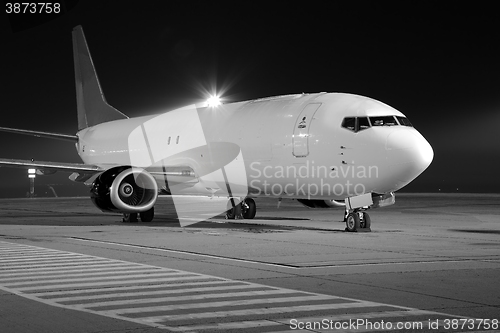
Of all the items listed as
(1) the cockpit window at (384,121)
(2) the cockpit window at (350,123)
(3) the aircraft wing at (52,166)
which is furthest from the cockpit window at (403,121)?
(3) the aircraft wing at (52,166)

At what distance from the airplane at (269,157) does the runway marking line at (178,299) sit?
25.1ft

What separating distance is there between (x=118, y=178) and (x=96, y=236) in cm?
335

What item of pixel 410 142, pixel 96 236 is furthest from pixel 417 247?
pixel 96 236

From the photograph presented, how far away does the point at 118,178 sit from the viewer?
19.5 m

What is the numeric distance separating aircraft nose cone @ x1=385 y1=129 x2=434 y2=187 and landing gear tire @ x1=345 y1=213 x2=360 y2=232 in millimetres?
1572

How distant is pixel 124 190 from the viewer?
65.6 ft

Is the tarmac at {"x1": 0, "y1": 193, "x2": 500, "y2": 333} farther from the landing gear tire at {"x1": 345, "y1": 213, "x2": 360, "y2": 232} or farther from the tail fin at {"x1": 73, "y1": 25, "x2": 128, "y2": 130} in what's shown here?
the tail fin at {"x1": 73, "y1": 25, "x2": 128, "y2": 130}

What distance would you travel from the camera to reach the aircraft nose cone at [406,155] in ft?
52.6

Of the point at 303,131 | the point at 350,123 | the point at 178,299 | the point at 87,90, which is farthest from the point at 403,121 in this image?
the point at 87,90

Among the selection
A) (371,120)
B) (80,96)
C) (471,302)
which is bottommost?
(471,302)

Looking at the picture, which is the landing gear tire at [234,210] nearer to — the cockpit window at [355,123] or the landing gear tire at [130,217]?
the landing gear tire at [130,217]

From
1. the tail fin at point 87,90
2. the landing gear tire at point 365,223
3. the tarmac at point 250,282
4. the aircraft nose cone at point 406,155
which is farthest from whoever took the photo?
the tail fin at point 87,90

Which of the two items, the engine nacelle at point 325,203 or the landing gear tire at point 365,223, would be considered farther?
the engine nacelle at point 325,203

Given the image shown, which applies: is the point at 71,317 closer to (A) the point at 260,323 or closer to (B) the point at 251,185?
(A) the point at 260,323
